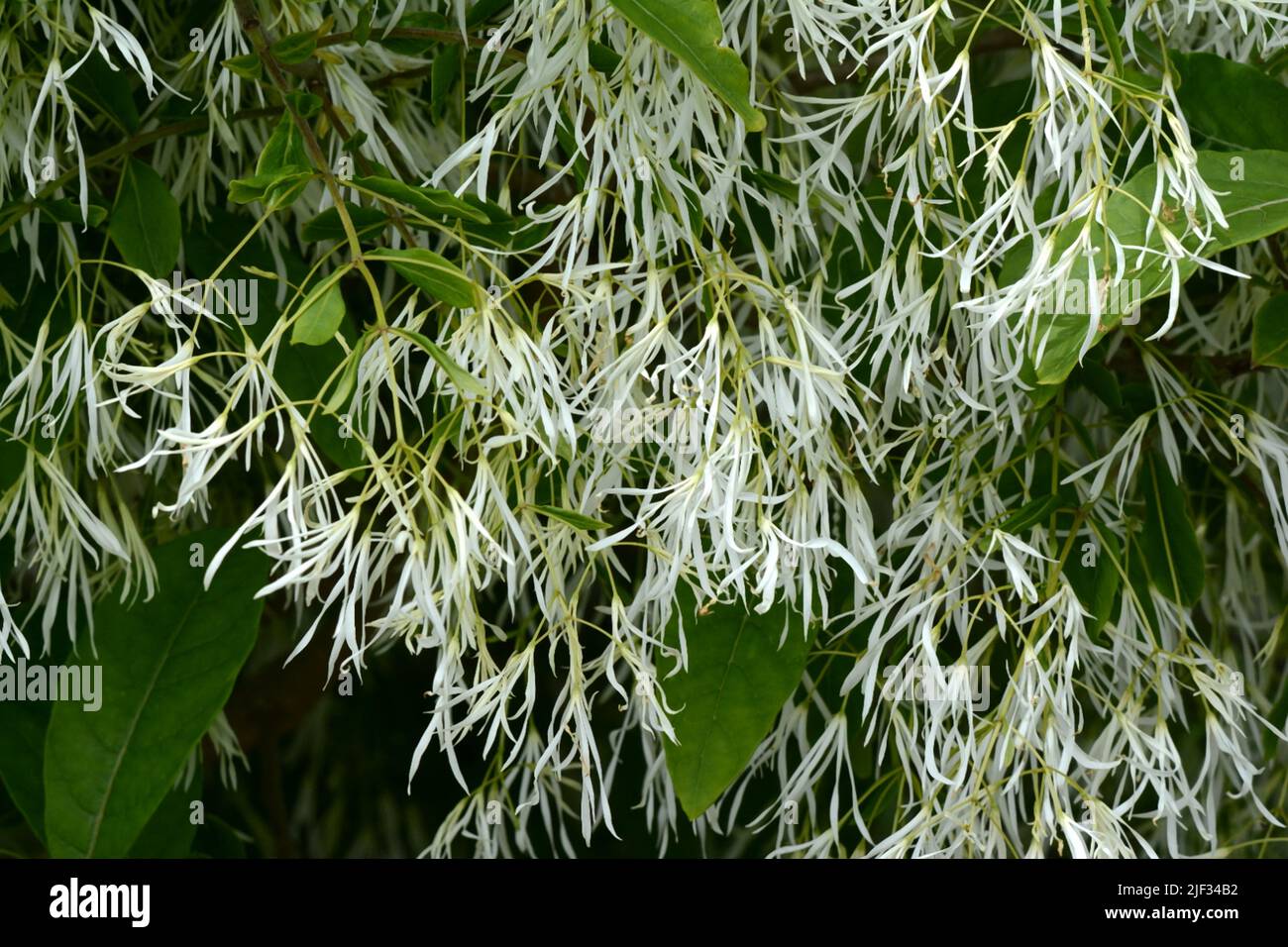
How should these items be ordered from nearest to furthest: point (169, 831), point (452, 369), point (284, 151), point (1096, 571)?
point (452, 369) < point (284, 151) < point (1096, 571) < point (169, 831)

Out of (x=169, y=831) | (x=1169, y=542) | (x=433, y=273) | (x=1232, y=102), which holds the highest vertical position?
(x=1232, y=102)

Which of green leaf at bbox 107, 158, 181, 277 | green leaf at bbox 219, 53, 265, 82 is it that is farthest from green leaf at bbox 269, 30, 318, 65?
green leaf at bbox 107, 158, 181, 277

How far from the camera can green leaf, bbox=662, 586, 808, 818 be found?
66cm

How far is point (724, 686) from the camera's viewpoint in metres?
0.67

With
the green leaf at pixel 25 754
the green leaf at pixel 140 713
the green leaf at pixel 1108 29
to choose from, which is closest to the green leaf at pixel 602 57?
the green leaf at pixel 1108 29

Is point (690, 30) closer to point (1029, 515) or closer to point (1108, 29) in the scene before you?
point (1108, 29)

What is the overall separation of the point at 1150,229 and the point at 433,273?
300 mm

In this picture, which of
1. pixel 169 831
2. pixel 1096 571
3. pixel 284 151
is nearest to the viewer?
pixel 284 151

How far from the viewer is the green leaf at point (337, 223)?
1.99 ft

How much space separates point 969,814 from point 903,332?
0.25 metres

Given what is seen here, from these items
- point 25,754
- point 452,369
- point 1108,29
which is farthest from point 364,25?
point 25,754

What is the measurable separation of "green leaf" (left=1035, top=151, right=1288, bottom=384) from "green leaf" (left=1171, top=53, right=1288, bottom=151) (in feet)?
0.25

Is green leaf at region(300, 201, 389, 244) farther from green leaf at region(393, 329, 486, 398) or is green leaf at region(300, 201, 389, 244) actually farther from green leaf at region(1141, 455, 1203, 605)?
green leaf at region(1141, 455, 1203, 605)

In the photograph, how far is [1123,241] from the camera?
0.54m
